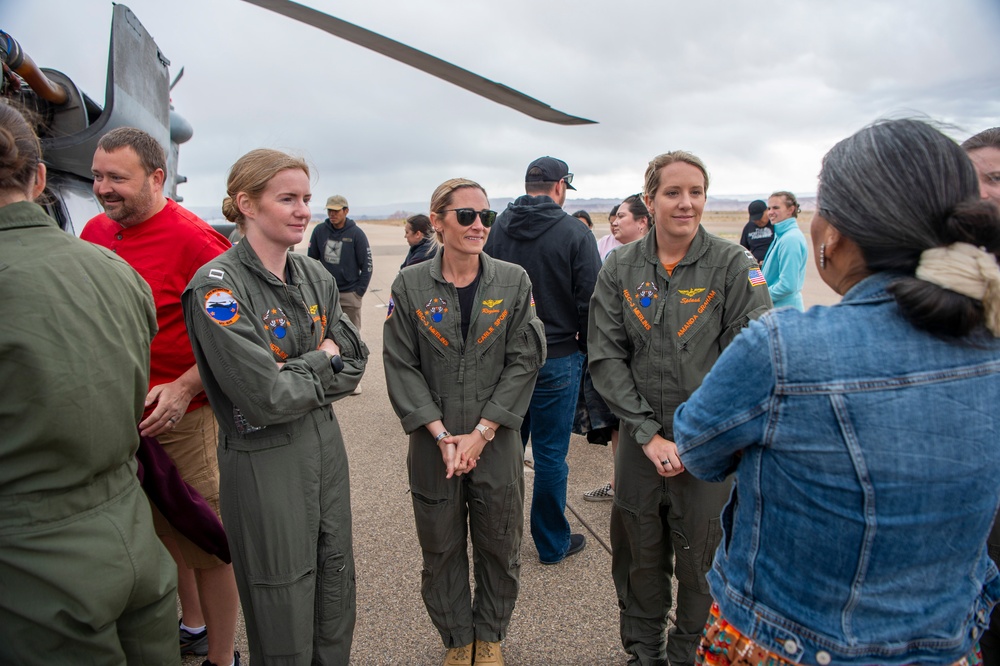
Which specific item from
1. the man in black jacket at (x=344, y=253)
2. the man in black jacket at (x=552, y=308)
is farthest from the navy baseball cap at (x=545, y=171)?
the man in black jacket at (x=344, y=253)

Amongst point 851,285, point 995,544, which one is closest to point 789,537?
point 851,285

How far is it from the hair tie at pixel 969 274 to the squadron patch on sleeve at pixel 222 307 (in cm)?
189

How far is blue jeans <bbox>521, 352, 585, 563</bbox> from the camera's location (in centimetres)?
346

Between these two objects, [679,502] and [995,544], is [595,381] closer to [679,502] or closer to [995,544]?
[679,502]

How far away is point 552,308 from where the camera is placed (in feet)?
12.3

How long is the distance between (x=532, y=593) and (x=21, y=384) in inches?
101

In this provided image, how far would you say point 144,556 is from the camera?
174 cm

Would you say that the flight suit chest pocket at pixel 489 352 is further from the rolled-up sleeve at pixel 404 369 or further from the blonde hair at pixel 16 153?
the blonde hair at pixel 16 153

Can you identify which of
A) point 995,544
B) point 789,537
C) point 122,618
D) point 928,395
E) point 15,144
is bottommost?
point 122,618

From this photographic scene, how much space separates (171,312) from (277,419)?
97 cm

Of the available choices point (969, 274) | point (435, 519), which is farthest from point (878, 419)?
point (435, 519)

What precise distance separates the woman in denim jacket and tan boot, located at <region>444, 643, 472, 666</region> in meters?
1.73

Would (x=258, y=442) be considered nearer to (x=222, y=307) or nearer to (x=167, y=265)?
(x=222, y=307)

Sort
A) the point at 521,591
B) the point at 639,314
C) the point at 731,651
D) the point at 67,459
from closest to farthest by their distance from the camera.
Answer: the point at 731,651, the point at 67,459, the point at 639,314, the point at 521,591
